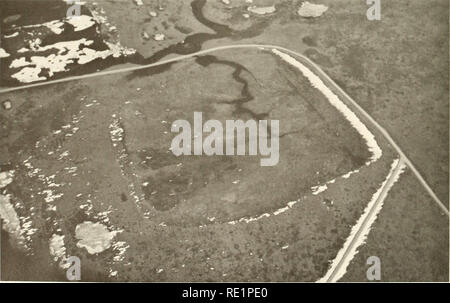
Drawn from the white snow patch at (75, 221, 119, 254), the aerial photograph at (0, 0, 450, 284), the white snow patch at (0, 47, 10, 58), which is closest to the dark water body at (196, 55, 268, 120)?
the aerial photograph at (0, 0, 450, 284)

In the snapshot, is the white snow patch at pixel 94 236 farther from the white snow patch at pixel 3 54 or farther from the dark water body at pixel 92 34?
the white snow patch at pixel 3 54

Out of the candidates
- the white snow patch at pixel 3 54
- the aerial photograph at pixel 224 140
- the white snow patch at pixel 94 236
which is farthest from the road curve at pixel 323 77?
the white snow patch at pixel 94 236

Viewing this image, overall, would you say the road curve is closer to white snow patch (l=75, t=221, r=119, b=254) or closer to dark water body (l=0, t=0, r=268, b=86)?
dark water body (l=0, t=0, r=268, b=86)

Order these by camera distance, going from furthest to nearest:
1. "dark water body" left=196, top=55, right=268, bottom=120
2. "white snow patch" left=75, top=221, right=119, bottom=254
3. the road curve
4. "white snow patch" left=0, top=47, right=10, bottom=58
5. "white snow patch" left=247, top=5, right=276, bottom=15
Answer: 1. "white snow patch" left=247, top=5, right=276, bottom=15
2. "white snow patch" left=0, top=47, right=10, bottom=58
3. "dark water body" left=196, top=55, right=268, bottom=120
4. the road curve
5. "white snow patch" left=75, top=221, right=119, bottom=254

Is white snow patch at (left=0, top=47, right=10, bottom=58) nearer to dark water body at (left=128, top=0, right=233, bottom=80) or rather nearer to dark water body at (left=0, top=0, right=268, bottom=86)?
dark water body at (left=0, top=0, right=268, bottom=86)

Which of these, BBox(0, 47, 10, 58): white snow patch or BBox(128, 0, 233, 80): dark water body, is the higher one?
BBox(128, 0, 233, 80): dark water body

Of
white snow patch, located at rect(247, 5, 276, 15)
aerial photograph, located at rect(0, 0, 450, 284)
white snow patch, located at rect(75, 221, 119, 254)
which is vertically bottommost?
white snow patch, located at rect(75, 221, 119, 254)

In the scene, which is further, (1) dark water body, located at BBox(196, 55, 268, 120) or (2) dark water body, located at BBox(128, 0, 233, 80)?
(2) dark water body, located at BBox(128, 0, 233, 80)

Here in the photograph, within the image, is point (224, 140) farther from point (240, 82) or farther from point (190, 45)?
point (190, 45)

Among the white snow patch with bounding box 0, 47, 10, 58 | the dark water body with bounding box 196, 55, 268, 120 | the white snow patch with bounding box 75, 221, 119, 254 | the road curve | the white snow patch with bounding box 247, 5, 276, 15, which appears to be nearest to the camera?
the white snow patch with bounding box 75, 221, 119, 254

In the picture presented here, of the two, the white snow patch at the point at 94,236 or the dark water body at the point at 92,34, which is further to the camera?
the dark water body at the point at 92,34
